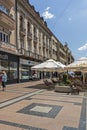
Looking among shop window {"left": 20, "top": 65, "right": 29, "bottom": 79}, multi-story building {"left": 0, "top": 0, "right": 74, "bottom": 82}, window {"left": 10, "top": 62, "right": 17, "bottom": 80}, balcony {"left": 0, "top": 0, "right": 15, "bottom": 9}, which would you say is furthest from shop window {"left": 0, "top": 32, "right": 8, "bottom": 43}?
shop window {"left": 20, "top": 65, "right": 29, "bottom": 79}

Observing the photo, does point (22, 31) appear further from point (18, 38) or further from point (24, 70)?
point (24, 70)

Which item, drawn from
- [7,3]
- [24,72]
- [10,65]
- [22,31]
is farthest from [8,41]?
[24,72]

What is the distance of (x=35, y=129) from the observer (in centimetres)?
612

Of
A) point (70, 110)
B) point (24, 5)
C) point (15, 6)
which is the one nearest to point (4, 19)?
point (15, 6)

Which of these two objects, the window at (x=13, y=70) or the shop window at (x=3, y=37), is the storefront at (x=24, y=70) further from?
the shop window at (x=3, y=37)

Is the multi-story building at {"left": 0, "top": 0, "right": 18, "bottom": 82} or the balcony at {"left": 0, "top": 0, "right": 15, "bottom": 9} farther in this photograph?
the balcony at {"left": 0, "top": 0, "right": 15, "bottom": 9}

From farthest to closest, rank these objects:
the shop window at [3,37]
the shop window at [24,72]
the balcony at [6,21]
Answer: the shop window at [24,72]
the shop window at [3,37]
the balcony at [6,21]

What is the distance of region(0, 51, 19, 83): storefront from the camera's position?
73.6 ft

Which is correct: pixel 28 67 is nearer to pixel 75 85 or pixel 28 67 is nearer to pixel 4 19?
pixel 4 19

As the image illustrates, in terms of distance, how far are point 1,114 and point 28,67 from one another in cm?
2424

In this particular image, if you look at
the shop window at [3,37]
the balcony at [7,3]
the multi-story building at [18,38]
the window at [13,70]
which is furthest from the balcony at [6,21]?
the window at [13,70]

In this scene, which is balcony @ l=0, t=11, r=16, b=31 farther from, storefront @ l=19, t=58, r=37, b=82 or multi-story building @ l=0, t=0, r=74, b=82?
storefront @ l=19, t=58, r=37, b=82

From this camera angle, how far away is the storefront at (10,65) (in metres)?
22.4

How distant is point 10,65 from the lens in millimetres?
24531
